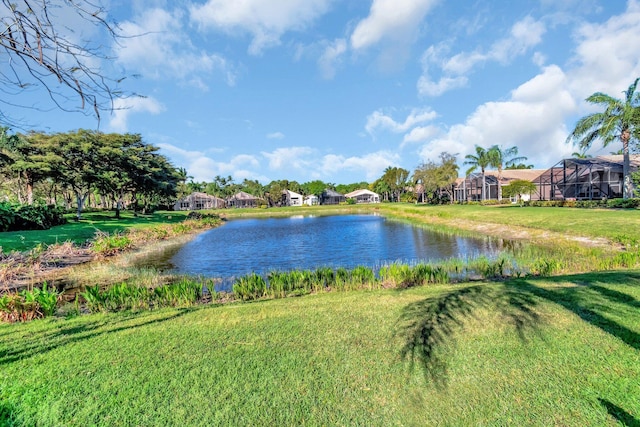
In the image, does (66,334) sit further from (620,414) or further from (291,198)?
(291,198)

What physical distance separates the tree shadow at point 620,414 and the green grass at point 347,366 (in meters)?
0.01

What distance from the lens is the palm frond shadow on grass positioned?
3.96m

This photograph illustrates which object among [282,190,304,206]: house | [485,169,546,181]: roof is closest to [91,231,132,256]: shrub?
[485,169,546,181]: roof

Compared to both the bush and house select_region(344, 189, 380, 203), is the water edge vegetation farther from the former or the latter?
house select_region(344, 189, 380, 203)

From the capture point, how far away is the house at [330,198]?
97831mm

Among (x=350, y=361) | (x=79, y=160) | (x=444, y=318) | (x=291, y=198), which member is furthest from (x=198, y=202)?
(x=350, y=361)

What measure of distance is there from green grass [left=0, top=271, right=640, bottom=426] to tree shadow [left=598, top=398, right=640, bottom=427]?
0.5 inches

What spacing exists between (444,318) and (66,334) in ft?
20.3

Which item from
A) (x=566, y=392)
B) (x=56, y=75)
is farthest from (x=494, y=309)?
(x=56, y=75)

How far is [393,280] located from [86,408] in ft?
23.8

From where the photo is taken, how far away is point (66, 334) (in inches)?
209

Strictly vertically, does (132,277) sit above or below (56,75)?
below

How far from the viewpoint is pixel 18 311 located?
6418 mm

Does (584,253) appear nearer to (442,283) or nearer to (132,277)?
(442,283)
